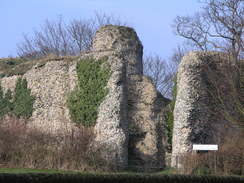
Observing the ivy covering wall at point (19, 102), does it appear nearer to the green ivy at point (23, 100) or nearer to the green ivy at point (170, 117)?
the green ivy at point (23, 100)

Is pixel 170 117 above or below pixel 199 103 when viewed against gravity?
below

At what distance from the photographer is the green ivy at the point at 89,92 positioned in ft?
90.3

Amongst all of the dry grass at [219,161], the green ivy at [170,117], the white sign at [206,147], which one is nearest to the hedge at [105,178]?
the white sign at [206,147]

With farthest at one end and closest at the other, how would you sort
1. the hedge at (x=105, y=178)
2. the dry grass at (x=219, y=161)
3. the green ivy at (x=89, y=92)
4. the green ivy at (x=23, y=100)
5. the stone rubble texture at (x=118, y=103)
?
the green ivy at (x=23, y=100) → the green ivy at (x=89, y=92) → the stone rubble texture at (x=118, y=103) → the dry grass at (x=219, y=161) → the hedge at (x=105, y=178)

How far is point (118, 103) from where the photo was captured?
26.8 metres

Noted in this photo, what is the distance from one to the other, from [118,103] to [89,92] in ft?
6.01

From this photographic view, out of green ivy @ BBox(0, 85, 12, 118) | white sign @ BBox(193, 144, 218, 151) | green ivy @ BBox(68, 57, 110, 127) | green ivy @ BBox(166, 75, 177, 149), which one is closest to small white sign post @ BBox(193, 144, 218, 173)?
white sign @ BBox(193, 144, 218, 151)

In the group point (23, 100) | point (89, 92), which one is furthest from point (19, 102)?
point (89, 92)

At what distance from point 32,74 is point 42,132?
567 centimetres

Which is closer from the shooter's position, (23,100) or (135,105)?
(135,105)

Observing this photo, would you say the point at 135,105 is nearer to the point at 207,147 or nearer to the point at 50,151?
the point at 50,151

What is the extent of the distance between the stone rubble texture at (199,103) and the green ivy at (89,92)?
3333 millimetres

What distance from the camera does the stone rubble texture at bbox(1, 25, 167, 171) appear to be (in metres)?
26.7

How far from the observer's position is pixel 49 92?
29.6 meters
